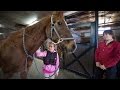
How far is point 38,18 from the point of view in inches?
99.3

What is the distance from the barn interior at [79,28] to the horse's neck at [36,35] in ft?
0.57

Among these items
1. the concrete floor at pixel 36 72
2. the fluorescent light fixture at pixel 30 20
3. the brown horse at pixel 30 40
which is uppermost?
the fluorescent light fixture at pixel 30 20

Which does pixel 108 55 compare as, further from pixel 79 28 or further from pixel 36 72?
pixel 36 72

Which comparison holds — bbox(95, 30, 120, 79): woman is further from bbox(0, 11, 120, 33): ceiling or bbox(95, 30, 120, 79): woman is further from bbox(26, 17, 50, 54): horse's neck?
bbox(26, 17, 50, 54): horse's neck

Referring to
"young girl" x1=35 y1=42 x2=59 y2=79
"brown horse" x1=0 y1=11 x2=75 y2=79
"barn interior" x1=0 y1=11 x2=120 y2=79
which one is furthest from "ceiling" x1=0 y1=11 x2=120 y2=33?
"young girl" x1=35 y1=42 x2=59 y2=79

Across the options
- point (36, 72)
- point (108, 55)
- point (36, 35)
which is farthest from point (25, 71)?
point (108, 55)

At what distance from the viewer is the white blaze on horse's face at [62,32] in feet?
7.33

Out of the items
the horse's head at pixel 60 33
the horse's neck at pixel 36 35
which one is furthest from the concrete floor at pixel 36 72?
the horse's head at pixel 60 33

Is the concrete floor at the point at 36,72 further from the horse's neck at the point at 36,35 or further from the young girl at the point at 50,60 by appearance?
the horse's neck at the point at 36,35

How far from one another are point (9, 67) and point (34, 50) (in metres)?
0.36

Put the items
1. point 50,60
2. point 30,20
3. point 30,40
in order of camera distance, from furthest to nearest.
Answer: point 30,20, point 50,60, point 30,40

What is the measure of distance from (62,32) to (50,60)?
0.42 metres

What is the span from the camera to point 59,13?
92.4 inches
